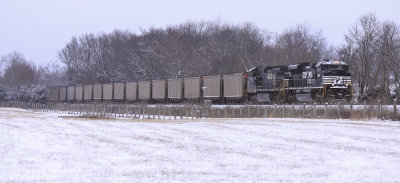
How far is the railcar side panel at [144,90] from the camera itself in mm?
60000

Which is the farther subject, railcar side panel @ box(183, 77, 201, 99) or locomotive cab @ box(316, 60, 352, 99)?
railcar side panel @ box(183, 77, 201, 99)

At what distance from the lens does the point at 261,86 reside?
1661 inches

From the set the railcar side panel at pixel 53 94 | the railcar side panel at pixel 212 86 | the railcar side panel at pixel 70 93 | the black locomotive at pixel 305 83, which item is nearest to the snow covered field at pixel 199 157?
the black locomotive at pixel 305 83

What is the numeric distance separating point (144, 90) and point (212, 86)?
13049 mm

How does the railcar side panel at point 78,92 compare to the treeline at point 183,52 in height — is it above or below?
below

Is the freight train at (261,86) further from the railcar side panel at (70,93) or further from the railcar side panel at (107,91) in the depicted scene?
the railcar side panel at (70,93)

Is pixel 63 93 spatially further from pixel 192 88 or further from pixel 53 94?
pixel 192 88

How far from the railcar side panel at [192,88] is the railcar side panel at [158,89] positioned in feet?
15.3

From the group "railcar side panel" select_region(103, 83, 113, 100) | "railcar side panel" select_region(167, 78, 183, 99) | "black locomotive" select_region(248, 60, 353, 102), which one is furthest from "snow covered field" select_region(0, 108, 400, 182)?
"railcar side panel" select_region(103, 83, 113, 100)

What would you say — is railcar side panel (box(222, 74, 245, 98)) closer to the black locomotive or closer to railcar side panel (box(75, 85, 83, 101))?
the black locomotive

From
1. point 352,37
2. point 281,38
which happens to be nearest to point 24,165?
point 352,37

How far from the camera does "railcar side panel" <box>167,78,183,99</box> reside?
5410cm

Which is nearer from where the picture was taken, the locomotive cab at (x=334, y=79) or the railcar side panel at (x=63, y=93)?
the locomotive cab at (x=334, y=79)

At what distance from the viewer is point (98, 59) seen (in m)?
111
